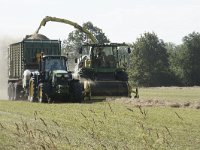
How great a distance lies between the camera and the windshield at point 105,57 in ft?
100

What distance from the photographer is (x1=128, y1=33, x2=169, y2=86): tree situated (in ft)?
254

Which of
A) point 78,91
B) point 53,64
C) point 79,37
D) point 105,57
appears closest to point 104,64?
point 105,57

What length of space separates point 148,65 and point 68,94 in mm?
53202

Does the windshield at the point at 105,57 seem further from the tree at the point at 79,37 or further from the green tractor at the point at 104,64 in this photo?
the tree at the point at 79,37

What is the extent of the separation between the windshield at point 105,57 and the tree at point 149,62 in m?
46.8

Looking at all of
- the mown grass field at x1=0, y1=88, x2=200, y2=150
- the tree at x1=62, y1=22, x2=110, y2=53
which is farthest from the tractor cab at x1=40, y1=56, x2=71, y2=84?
the tree at x1=62, y1=22, x2=110, y2=53

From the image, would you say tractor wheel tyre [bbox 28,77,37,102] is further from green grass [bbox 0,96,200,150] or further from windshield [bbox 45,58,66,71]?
green grass [bbox 0,96,200,150]

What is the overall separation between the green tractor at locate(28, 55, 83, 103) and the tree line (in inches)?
1950

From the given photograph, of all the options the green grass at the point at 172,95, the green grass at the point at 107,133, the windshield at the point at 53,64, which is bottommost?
the green grass at the point at 107,133

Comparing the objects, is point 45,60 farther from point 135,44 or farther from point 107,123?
point 135,44

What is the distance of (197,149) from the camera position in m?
10.3

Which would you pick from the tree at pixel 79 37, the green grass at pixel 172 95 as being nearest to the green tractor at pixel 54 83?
the green grass at pixel 172 95

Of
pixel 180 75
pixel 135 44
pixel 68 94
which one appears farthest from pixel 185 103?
pixel 135 44

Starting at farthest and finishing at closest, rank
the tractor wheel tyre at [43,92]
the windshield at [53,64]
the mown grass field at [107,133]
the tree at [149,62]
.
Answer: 1. the tree at [149,62]
2. the windshield at [53,64]
3. the tractor wheel tyre at [43,92]
4. the mown grass field at [107,133]
